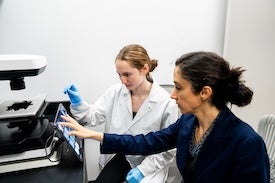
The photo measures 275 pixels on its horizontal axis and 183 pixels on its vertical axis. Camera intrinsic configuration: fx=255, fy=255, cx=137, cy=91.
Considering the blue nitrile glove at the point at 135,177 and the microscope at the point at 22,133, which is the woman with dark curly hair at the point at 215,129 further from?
the blue nitrile glove at the point at 135,177

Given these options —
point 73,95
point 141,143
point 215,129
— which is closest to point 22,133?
point 73,95

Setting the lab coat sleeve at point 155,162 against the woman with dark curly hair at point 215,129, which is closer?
the woman with dark curly hair at point 215,129

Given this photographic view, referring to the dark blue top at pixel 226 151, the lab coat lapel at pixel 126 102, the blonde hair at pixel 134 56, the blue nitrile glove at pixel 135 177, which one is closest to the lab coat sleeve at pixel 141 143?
the dark blue top at pixel 226 151

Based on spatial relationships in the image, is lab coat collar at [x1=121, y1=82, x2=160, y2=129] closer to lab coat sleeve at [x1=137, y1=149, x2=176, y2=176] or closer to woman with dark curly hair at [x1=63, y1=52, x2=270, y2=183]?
lab coat sleeve at [x1=137, y1=149, x2=176, y2=176]

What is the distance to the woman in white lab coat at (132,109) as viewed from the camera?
1271 millimetres

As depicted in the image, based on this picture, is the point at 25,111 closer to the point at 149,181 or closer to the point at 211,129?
the point at 149,181

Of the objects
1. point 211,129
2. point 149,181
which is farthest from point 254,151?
point 149,181

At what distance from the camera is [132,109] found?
1.40m

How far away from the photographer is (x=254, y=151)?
87 cm

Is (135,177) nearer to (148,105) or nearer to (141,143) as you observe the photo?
(141,143)

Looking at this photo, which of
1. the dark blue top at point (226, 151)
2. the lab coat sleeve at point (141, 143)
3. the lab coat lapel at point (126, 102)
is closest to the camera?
the dark blue top at point (226, 151)

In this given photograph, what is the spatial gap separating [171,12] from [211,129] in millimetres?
960

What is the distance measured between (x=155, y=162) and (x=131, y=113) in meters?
0.29

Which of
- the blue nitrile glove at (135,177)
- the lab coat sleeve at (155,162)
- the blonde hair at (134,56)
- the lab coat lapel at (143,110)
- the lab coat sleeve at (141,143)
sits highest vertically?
the blonde hair at (134,56)
